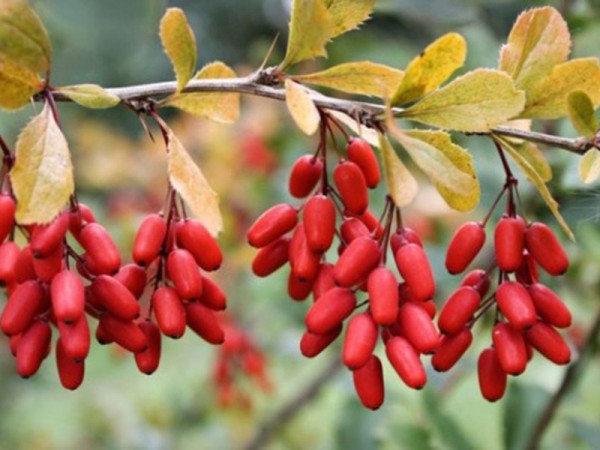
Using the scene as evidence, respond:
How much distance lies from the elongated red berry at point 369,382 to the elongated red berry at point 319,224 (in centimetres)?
12

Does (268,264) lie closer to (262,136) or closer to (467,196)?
(467,196)

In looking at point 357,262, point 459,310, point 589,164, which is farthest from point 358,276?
point 589,164

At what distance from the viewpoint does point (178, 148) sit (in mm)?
1058

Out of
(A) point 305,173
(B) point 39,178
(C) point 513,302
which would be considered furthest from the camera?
(A) point 305,173

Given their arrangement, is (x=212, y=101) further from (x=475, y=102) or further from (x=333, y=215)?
(x=475, y=102)

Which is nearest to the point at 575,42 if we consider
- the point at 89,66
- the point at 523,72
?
the point at 523,72

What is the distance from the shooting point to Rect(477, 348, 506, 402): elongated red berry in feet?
3.69

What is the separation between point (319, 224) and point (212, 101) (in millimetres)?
179

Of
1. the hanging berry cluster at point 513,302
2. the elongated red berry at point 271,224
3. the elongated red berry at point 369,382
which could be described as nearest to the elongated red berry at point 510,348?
the hanging berry cluster at point 513,302

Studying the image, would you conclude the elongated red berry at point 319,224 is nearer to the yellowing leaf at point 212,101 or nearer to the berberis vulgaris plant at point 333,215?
the berberis vulgaris plant at point 333,215

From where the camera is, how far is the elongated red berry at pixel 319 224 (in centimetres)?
109

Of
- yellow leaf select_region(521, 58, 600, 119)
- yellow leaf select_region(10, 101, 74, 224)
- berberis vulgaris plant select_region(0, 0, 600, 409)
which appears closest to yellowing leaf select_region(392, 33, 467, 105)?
berberis vulgaris plant select_region(0, 0, 600, 409)

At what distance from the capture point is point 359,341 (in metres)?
1.03

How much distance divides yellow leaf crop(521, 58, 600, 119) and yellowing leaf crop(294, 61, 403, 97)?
0.14 metres
